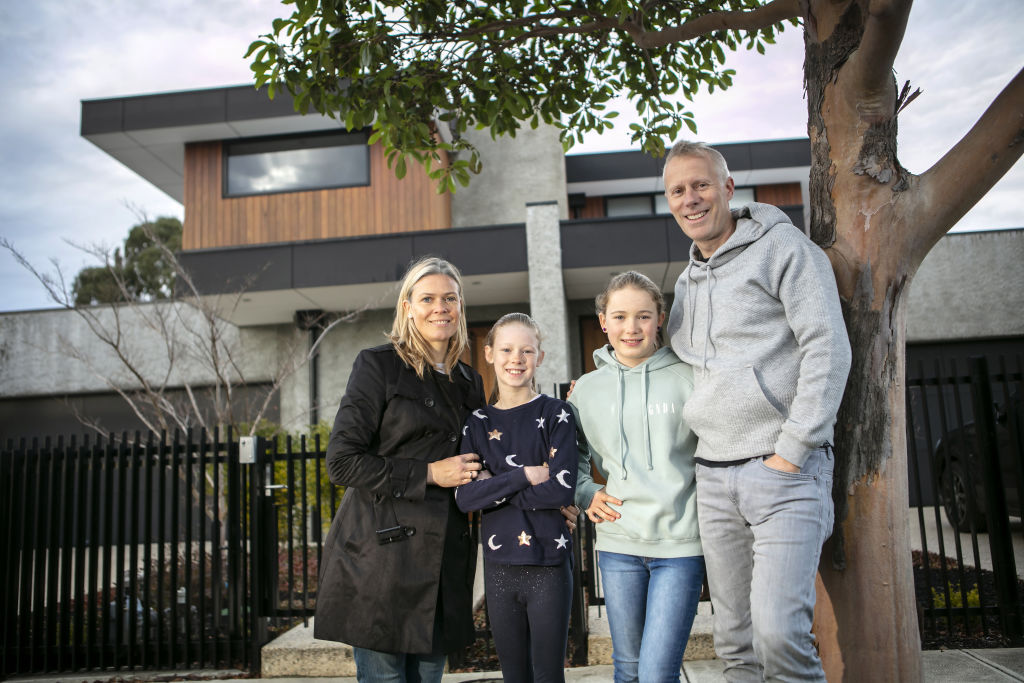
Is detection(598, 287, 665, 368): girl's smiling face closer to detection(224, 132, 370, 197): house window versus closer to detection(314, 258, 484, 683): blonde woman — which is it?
detection(314, 258, 484, 683): blonde woman

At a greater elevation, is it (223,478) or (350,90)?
(350,90)

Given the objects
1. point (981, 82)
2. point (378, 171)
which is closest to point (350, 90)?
point (981, 82)

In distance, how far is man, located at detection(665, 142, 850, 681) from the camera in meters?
2.18

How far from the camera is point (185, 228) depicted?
13.0 m

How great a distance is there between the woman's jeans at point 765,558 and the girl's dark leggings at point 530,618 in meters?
0.54

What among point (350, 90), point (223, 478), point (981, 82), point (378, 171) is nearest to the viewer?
point (350, 90)

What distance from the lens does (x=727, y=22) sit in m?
3.49

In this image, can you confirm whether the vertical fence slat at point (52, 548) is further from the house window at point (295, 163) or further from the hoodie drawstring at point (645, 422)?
the house window at point (295, 163)

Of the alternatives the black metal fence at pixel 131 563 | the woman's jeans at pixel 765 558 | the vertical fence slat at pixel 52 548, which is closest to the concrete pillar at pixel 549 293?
the black metal fence at pixel 131 563

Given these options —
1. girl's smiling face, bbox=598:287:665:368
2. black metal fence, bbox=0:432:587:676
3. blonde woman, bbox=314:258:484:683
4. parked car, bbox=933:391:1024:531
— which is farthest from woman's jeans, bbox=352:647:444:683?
parked car, bbox=933:391:1024:531

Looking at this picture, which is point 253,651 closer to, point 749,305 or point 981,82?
point 749,305

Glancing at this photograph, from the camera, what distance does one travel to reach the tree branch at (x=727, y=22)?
10.7ft

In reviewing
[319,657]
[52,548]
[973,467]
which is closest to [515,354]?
[319,657]

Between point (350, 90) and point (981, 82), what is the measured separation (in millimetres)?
5924
